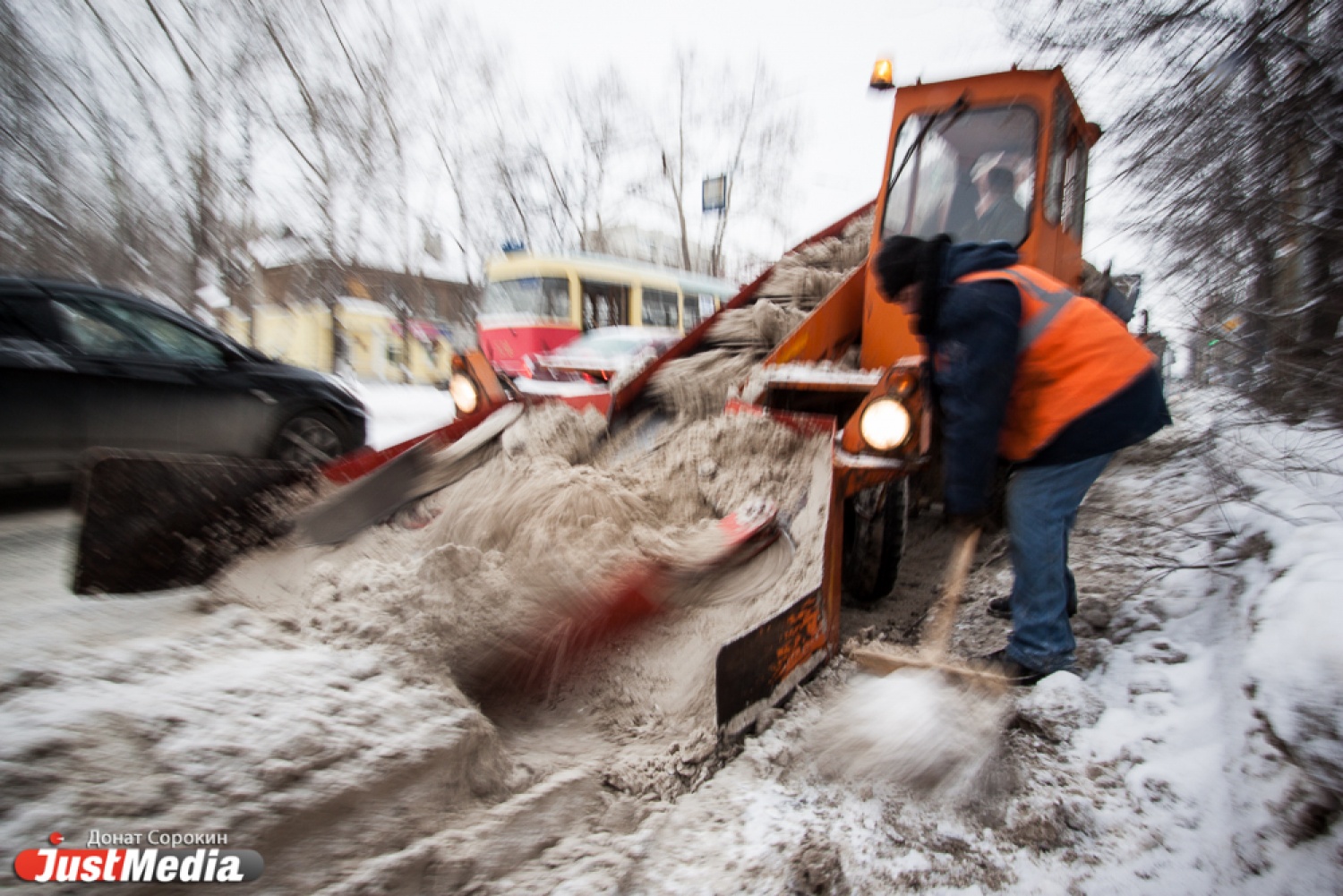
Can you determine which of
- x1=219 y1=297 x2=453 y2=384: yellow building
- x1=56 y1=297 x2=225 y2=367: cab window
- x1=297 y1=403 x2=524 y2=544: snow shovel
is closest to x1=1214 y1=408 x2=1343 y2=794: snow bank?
x1=297 y1=403 x2=524 y2=544: snow shovel

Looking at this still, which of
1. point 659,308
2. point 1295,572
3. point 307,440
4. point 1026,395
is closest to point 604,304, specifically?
point 659,308

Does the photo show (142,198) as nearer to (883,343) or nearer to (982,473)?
(883,343)

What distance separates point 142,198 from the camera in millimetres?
12266

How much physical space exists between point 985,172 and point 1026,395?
186 centimetres

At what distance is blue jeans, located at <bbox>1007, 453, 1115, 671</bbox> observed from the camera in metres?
2.39

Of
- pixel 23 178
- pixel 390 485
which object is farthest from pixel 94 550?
pixel 23 178

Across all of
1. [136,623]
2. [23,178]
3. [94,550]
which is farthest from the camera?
[23,178]

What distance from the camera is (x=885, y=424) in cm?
253

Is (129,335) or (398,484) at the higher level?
(129,335)

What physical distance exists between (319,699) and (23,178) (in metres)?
14.0

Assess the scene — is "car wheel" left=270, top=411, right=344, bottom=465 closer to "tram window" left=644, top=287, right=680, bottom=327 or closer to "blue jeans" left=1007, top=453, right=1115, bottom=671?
"blue jeans" left=1007, top=453, right=1115, bottom=671

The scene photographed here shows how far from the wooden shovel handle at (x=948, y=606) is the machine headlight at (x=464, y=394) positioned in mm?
2444

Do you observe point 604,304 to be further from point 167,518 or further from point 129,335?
point 167,518

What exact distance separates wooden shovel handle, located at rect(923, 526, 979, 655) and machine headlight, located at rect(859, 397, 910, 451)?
18.6 inches
